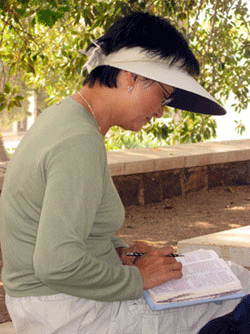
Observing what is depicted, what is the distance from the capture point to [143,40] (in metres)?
2.15

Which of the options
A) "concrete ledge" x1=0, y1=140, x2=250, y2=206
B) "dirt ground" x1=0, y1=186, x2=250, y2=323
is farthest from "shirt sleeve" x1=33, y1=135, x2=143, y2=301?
"concrete ledge" x1=0, y1=140, x2=250, y2=206

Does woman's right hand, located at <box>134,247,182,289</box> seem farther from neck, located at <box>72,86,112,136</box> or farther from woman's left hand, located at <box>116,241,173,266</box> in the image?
neck, located at <box>72,86,112,136</box>

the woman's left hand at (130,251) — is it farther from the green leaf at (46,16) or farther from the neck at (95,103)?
the green leaf at (46,16)

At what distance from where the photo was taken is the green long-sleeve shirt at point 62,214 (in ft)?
6.18

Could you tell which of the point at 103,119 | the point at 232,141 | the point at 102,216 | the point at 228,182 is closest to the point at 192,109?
the point at 103,119

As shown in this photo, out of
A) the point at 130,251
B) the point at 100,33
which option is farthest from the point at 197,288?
the point at 100,33

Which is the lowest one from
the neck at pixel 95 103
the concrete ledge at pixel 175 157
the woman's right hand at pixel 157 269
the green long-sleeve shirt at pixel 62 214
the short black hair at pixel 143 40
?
the concrete ledge at pixel 175 157

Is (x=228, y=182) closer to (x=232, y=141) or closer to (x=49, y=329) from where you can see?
(x=232, y=141)

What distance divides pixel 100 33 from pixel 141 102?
673 cm

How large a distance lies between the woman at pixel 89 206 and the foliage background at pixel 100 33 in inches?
108

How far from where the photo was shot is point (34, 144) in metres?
2.01

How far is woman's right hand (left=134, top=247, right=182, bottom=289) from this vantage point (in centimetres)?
218

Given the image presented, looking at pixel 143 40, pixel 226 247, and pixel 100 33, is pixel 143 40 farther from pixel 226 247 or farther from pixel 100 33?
pixel 100 33

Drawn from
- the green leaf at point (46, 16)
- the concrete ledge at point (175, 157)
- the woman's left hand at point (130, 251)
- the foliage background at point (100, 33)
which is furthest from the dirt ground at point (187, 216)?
the woman's left hand at point (130, 251)
